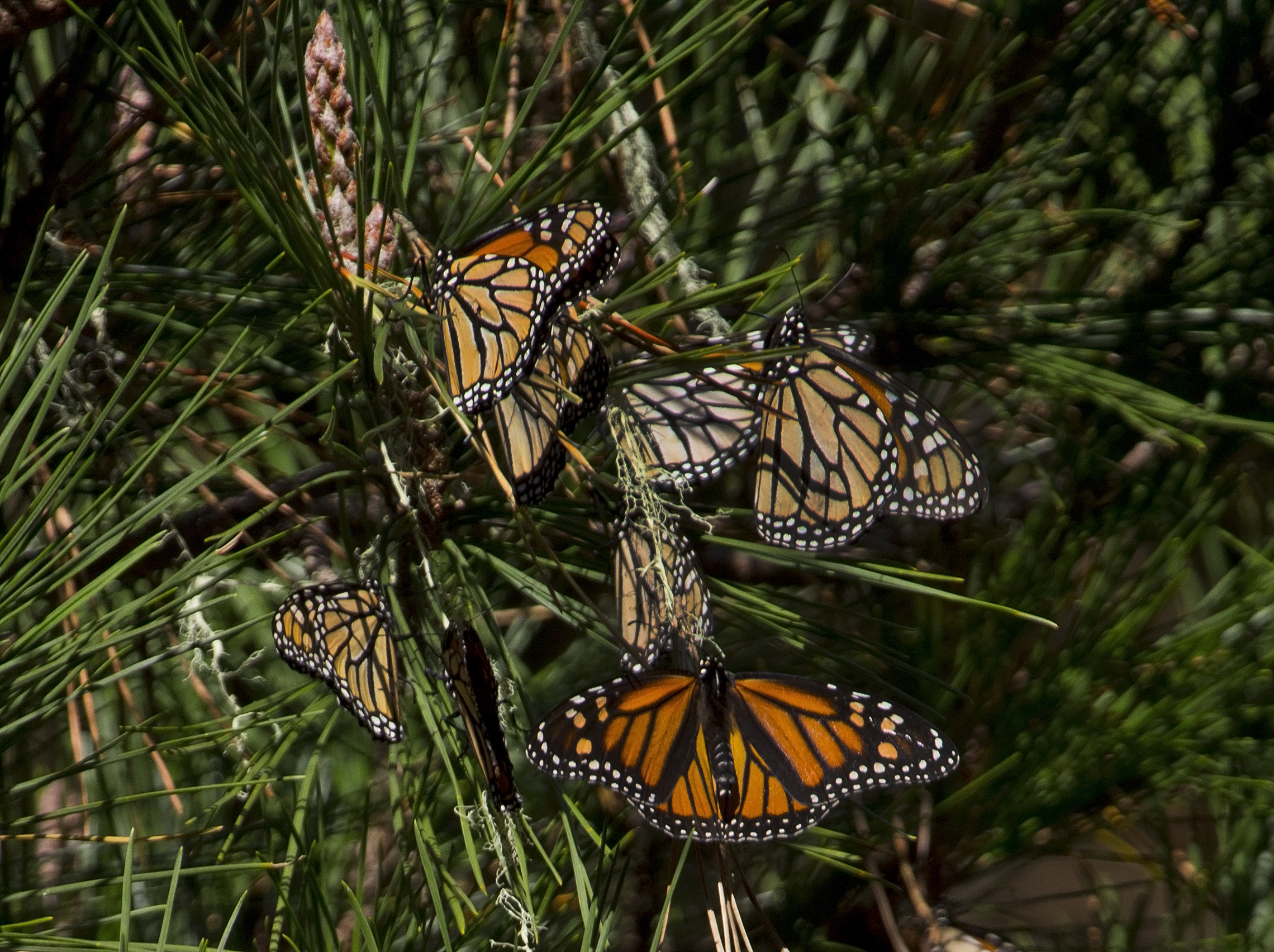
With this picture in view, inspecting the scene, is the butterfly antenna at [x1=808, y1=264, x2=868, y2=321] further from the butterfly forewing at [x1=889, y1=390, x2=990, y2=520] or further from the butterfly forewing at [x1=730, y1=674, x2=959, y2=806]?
the butterfly forewing at [x1=730, y1=674, x2=959, y2=806]

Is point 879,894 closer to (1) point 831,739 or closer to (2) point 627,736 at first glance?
(1) point 831,739

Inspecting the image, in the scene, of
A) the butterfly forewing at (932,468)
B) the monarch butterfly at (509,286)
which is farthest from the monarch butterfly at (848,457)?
the monarch butterfly at (509,286)

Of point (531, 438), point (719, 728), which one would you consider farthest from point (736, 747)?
point (531, 438)

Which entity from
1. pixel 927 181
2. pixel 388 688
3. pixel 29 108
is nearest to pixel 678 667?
pixel 388 688

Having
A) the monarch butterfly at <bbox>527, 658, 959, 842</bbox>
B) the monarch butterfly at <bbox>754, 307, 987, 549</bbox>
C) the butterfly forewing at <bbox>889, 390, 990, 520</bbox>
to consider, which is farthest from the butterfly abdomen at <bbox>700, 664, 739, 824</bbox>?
the butterfly forewing at <bbox>889, 390, 990, 520</bbox>

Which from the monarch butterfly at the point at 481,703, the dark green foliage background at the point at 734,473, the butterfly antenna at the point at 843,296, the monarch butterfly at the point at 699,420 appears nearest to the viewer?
the monarch butterfly at the point at 481,703

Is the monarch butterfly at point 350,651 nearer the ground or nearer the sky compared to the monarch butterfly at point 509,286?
nearer the ground

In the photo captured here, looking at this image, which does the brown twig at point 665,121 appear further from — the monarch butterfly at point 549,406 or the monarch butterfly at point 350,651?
the monarch butterfly at point 350,651

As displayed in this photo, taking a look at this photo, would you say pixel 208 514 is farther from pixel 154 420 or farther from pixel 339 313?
pixel 339 313

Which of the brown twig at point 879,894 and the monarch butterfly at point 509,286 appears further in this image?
the brown twig at point 879,894
